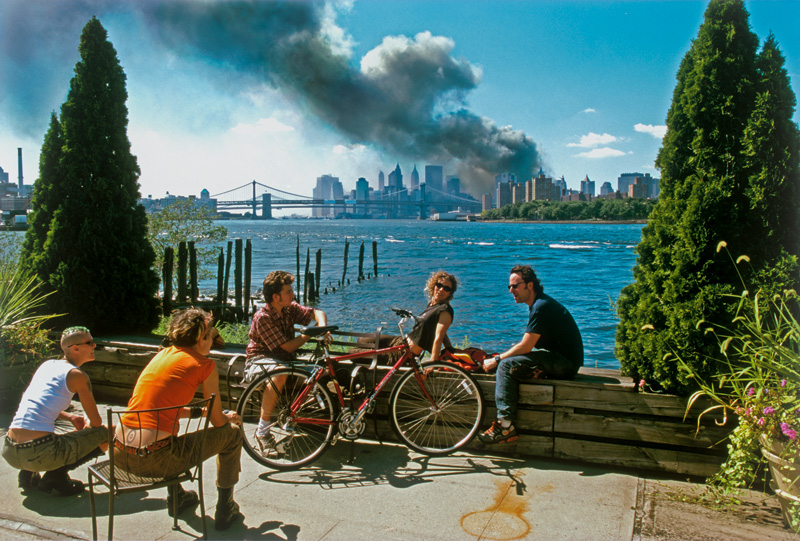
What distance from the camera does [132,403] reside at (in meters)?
3.29

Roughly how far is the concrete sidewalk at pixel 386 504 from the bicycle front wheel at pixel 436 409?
0.63 ft

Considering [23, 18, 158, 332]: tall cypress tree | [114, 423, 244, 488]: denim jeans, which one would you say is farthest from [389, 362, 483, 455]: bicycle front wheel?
[23, 18, 158, 332]: tall cypress tree

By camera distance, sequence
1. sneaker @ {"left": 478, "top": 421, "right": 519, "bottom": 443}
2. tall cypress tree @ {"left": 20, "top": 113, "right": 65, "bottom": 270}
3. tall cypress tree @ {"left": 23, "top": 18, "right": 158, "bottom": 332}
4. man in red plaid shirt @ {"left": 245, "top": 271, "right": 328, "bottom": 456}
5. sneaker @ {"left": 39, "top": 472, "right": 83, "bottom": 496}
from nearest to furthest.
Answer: sneaker @ {"left": 39, "top": 472, "right": 83, "bottom": 496} < sneaker @ {"left": 478, "top": 421, "right": 519, "bottom": 443} < man in red plaid shirt @ {"left": 245, "top": 271, "right": 328, "bottom": 456} < tall cypress tree @ {"left": 23, "top": 18, "right": 158, "bottom": 332} < tall cypress tree @ {"left": 20, "top": 113, "right": 65, "bottom": 270}

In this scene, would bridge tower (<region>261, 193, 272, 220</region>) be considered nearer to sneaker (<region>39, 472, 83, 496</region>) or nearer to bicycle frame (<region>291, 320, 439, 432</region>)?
bicycle frame (<region>291, 320, 439, 432</region>)

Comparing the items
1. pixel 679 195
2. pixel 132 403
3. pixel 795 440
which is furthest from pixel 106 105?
pixel 795 440

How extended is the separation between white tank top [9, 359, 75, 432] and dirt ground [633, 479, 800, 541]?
10.9 ft

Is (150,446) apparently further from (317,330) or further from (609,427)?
(609,427)

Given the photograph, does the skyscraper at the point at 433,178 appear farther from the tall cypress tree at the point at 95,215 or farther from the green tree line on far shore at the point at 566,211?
the tall cypress tree at the point at 95,215

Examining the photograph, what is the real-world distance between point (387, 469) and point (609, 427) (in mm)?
1578

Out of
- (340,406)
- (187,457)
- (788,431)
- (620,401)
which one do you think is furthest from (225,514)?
(788,431)

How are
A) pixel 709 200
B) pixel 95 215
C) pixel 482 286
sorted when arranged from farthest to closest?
pixel 482 286 → pixel 95 215 → pixel 709 200

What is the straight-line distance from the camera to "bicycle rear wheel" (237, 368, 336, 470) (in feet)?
14.3

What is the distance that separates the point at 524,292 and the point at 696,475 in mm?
1694

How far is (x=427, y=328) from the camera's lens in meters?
4.85
